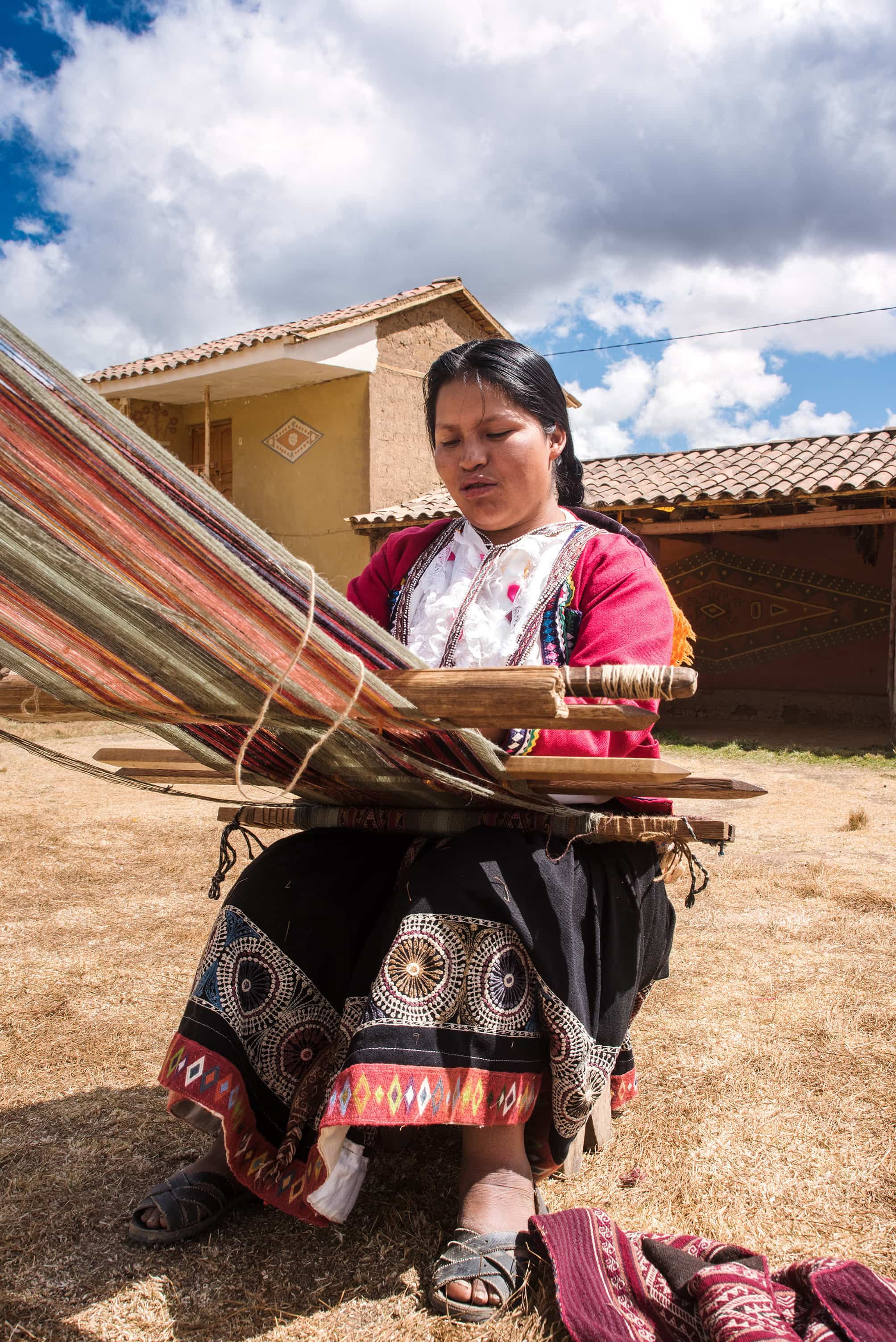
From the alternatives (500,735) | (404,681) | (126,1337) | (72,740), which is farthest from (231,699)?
(72,740)

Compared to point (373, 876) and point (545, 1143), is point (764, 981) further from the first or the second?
point (373, 876)

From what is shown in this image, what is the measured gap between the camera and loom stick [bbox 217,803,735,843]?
1514mm

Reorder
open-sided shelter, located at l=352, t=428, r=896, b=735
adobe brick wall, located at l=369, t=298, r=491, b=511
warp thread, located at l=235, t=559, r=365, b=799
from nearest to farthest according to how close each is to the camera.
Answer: warp thread, located at l=235, t=559, r=365, b=799 → open-sided shelter, located at l=352, t=428, r=896, b=735 → adobe brick wall, located at l=369, t=298, r=491, b=511

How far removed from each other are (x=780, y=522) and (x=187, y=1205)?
31.0 ft

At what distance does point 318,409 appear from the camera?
12945 mm

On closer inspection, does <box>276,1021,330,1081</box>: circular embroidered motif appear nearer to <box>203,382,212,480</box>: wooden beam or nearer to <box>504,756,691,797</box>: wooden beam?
<box>504,756,691,797</box>: wooden beam

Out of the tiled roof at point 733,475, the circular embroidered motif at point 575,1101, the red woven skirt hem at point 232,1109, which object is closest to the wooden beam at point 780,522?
the tiled roof at point 733,475

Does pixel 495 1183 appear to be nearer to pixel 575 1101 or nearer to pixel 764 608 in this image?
pixel 575 1101

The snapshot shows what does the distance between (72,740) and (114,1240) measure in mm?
8417

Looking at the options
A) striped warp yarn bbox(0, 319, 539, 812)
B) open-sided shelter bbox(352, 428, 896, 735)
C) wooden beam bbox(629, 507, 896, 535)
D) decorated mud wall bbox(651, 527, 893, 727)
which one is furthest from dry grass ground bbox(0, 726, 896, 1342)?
decorated mud wall bbox(651, 527, 893, 727)

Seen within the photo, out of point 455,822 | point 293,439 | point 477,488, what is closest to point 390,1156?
point 455,822

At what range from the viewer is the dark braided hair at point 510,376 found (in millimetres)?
1836

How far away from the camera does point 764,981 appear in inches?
109

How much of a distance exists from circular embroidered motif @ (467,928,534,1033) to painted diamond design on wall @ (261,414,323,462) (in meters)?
12.2
